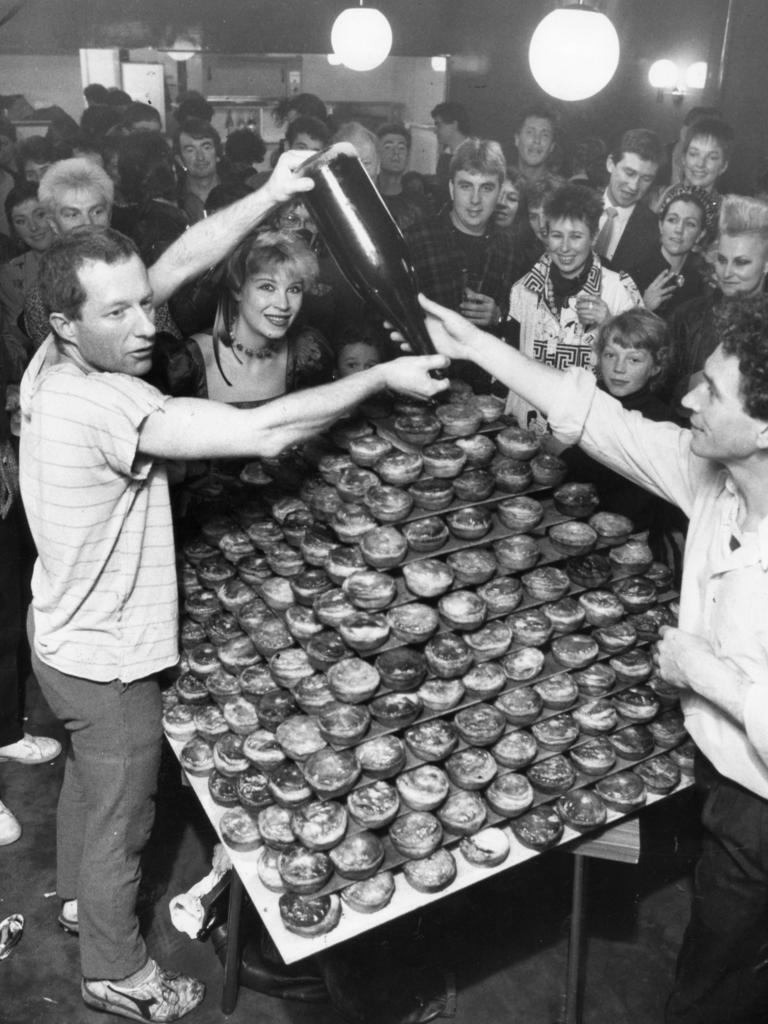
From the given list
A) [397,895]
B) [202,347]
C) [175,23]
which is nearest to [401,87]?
[175,23]

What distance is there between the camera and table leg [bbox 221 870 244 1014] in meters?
2.42

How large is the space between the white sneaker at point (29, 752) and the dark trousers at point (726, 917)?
2493mm

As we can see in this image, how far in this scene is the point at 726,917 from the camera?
2.17 m

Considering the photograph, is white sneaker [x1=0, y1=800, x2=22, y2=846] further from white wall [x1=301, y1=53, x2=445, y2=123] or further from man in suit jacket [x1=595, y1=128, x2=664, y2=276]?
white wall [x1=301, y1=53, x2=445, y2=123]

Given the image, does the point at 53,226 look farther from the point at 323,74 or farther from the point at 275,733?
the point at 323,74

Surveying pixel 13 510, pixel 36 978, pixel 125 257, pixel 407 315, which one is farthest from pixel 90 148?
pixel 36 978

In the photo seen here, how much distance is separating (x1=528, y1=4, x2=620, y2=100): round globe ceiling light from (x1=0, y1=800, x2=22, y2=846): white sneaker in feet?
13.1

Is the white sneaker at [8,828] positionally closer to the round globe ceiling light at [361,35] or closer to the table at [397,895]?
the table at [397,895]

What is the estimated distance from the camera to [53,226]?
362cm

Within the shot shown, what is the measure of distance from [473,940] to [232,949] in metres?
0.80

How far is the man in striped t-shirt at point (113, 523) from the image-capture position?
6.79ft

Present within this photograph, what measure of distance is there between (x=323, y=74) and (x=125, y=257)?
28.4 ft

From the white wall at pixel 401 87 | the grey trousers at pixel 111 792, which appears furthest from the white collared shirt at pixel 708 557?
the white wall at pixel 401 87

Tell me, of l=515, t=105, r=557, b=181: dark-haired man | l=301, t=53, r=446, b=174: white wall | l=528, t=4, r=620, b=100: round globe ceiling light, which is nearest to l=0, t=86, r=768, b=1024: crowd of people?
l=528, t=4, r=620, b=100: round globe ceiling light
